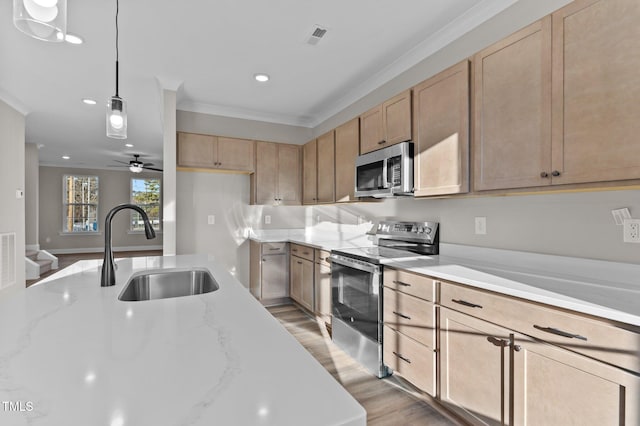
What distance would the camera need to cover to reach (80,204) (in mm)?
9062

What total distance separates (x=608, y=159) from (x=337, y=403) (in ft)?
5.17

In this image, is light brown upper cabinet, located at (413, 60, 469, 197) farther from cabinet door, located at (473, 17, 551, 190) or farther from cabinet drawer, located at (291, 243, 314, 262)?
cabinet drawer, located at (291, 243, 314, 262)

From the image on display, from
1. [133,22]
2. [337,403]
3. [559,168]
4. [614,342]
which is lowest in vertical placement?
[614,342]

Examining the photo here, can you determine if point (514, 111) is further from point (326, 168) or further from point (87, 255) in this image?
point (87, 255)

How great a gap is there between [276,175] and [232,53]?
1.76m

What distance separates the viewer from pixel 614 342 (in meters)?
1.13

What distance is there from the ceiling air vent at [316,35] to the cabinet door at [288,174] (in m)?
1.86

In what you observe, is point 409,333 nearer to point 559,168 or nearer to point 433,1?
point 559,168

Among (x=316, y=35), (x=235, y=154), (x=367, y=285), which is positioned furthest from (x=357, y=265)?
(x=235, y=154)

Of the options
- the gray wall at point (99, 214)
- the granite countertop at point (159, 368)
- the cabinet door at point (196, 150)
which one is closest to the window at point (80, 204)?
the gray wall at point (99, 214)

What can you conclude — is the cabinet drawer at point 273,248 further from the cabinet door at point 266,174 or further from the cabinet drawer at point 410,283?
the cabinet drawer at point 410,283

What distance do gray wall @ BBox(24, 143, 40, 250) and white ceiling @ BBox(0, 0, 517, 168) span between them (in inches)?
105

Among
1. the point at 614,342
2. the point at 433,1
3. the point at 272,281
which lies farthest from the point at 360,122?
the point at 614,342

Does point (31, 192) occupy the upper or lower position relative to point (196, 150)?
lower
